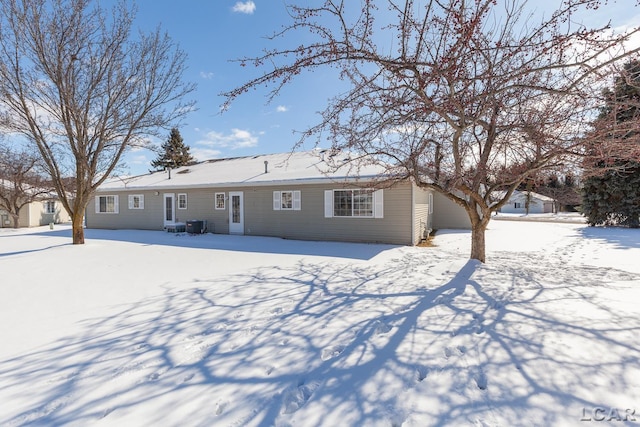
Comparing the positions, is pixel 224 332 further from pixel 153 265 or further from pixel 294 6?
pixel 153 265

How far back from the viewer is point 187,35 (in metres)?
9.65

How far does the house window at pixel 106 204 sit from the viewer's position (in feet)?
53.0

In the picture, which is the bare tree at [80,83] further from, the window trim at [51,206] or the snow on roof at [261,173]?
the window trim at [51,206]

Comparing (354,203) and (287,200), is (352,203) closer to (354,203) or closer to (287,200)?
(354,203)

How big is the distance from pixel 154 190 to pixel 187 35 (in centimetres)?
788

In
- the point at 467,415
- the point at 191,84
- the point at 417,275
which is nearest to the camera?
the point at 467,415

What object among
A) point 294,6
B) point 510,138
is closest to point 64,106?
point 294,6

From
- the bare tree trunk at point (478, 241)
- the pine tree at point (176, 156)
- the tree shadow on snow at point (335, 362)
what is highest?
the pine tree at point (176, 156)

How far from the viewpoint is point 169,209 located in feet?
47.6

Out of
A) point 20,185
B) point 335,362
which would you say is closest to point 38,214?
point 20,185

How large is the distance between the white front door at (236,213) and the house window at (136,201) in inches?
228

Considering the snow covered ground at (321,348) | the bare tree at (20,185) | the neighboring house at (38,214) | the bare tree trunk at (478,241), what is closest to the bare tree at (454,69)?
the bare tree trunk at (478,241)

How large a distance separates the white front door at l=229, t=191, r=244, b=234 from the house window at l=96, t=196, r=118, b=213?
7.85 metres

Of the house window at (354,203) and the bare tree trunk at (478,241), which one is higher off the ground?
the house window at (354,203)
